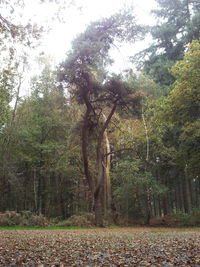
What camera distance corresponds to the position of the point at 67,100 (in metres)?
20.1

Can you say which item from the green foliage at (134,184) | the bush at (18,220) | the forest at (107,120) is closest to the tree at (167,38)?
the forest at (107,120)

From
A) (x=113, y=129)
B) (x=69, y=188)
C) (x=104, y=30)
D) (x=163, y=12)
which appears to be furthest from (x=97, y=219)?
(x=163, y=12)

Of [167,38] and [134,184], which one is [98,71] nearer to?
[134,184]

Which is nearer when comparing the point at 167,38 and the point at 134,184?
the point at 134,184

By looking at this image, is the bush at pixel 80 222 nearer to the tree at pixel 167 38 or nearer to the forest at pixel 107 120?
the forest at pixel 107 120

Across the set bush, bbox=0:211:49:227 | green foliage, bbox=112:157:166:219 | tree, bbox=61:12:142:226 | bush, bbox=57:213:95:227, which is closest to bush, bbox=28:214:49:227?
bush, bbox=0:211:49:227

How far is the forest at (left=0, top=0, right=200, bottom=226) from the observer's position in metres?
17.0

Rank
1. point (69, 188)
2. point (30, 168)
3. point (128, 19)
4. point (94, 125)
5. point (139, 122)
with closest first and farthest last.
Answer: point (128, 19)
point (94, 125)
point (139, 122)
point (69, 188)
point (30, 168)

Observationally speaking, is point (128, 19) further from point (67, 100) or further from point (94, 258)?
point (94, 258)

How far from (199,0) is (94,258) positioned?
86.9 feet

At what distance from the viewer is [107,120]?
18359mm

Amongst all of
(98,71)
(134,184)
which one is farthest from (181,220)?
(98,71)

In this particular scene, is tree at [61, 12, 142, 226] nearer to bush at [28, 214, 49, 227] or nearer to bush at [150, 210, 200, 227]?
bush at [28, 214, 49, 227]

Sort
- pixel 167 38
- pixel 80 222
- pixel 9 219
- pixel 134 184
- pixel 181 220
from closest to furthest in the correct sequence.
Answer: pixel 80 222, pixel 9 219, pixel 181 220, pixel 134 184, pixel 167 38
